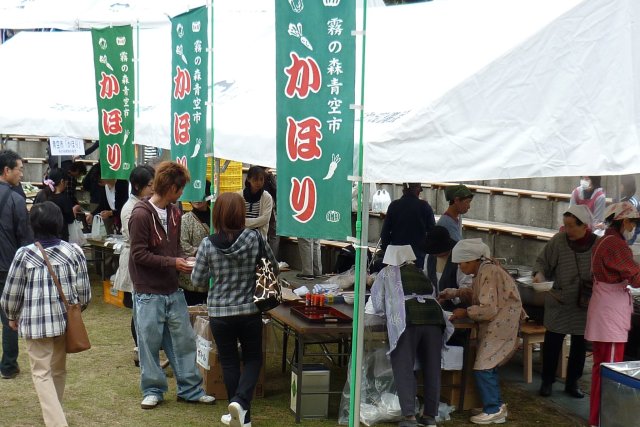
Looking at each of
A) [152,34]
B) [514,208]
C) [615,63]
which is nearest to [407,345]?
[615,63]

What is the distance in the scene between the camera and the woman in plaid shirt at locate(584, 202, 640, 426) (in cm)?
651

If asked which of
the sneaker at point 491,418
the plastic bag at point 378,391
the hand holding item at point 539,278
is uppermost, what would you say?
the hand holding item at point 539,278

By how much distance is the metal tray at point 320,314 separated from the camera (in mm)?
6945

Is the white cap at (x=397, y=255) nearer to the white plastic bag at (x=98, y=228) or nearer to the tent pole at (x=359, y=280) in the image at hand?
the tent pole at (x=359, y=280)

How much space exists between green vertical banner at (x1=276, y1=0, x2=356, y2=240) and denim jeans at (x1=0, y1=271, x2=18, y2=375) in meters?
3.25

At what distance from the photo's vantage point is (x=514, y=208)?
1527 centimetres

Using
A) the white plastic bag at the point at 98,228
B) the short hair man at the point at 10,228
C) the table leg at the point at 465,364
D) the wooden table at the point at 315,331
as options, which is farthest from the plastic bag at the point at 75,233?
the table leg at the point at 465,364

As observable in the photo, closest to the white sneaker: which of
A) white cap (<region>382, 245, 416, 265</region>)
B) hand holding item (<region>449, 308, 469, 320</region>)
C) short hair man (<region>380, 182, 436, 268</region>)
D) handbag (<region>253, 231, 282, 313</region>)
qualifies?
handbag (<region>253, 231, 282, 313</region>)

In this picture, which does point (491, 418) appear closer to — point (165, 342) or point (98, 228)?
point (165, 342)

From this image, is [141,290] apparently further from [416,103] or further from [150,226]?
[416,103]

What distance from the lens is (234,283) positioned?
20.5ft

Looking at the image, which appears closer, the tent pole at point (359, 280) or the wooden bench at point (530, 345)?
the tent pole at point (359, 280)

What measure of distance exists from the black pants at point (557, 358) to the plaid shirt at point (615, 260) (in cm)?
115

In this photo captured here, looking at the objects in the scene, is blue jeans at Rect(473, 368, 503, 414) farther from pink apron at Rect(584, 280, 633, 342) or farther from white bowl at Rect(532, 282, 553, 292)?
white bowl at Rect(532, 282, 553, 292)
